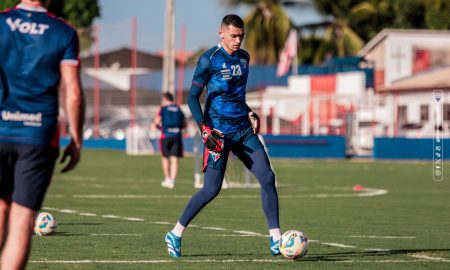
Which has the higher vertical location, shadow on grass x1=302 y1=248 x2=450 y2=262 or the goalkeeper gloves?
the goalkeeper gloves

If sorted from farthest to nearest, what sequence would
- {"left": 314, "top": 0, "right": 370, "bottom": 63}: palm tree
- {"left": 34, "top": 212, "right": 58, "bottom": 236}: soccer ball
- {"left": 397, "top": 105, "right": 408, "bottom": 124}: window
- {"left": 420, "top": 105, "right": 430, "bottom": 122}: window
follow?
{"left": 314, "top": 0, "right": 370, "bottom": 63}: palm tree, {"left": 420, "top": 105, "right": 430, "bottom": 122}: window, {"left": 397, "top": 105, "right": 408, "bottom": 124}: window, {"left": 34, "top": 212, "right": 58, "bottom": 236}: soccer ball

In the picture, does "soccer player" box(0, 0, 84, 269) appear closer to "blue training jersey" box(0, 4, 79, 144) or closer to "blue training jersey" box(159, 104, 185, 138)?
"blue training jersey" box(0, 4, 79, 144)

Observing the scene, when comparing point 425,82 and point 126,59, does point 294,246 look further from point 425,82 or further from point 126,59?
point 126,59

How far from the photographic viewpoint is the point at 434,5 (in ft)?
251

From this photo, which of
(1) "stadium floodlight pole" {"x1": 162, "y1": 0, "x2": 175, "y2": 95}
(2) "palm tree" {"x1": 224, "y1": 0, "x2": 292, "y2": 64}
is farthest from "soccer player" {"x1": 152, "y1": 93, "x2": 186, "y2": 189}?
(2) "palm tree" {"x1": 224, "y1": 0, "x2": 292, "y2": 64}

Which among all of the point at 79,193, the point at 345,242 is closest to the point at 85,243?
the point at 345,242

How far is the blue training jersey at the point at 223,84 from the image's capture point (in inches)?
440

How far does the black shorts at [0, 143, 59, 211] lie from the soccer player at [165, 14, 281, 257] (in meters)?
4.00

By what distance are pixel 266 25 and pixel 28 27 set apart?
253ft

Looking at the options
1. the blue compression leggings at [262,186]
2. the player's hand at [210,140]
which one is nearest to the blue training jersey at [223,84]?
the player's hand at [210,140]

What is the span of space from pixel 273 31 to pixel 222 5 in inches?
166

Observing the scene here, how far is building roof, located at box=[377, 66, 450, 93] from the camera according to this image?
50528 millimetres

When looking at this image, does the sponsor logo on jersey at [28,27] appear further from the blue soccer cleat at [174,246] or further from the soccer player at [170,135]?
the soccer player at [170,135]

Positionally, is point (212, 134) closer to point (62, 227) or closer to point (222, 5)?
point (62, 227)
